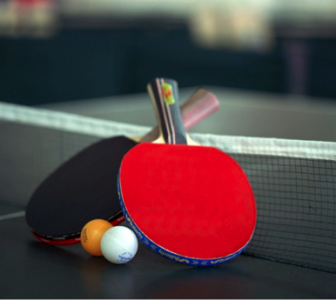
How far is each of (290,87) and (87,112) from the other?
14.2ft

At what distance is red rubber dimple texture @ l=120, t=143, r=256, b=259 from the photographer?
1.88 m

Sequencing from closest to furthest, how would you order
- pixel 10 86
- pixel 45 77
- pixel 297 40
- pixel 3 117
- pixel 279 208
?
pixel 279 208
pixel 3 117
pixel 10 86
pixel 45 77
pixel 297 40

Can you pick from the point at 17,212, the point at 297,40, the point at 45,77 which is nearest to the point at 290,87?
the point at 297,40

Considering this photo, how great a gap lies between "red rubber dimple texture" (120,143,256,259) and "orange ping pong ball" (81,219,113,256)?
0.42ft

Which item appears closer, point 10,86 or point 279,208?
point 279,208

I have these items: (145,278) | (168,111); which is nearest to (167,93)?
(168,111)

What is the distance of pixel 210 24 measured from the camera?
47.4 feet

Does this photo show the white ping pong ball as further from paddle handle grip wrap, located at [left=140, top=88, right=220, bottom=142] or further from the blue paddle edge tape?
paddle handle grip wrap, located at [left=140, top=88, right=220, bottom=142]

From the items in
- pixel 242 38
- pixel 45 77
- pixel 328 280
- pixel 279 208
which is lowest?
pixel 242 38

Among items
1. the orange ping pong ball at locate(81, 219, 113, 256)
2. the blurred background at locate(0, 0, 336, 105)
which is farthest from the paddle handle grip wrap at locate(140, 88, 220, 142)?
the blurred background at locate(0, 0, 336, 105)

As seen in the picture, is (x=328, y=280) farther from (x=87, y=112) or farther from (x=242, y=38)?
(x=242, y=38)

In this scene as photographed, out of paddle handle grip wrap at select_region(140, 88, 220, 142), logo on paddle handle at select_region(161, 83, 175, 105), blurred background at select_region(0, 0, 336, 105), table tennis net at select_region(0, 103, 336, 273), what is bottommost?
blurred background at select_region(0, 0, 336, 105)

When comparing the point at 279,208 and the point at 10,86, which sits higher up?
the point at 279,208

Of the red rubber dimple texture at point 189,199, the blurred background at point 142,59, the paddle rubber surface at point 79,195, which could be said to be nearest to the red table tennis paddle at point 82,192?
the paddle rubber surface at point 79,195
